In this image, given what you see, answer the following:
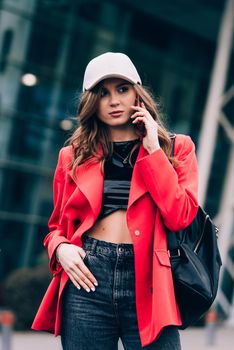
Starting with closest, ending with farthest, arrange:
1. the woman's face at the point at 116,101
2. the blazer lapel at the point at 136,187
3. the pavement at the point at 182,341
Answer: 1. the blazer lapel at the point at 136,187
2. the woman's face at the point at 116,101
3. the pavement at the point at 182,341

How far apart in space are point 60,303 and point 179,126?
51.7 feet

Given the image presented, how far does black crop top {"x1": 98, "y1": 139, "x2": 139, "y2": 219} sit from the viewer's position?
2844mm

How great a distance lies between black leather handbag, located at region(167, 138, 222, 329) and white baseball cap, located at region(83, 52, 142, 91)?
650 millimetres

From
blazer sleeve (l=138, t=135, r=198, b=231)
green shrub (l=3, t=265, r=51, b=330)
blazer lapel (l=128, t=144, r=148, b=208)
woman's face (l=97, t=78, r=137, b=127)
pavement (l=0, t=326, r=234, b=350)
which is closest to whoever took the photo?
blazer sleeve (l=138, t=135, r=198, b=231)

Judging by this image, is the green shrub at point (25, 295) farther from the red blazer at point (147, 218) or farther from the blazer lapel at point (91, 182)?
the blazer lapel at point (91, 182)

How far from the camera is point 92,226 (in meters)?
2.86

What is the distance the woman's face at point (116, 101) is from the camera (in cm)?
286

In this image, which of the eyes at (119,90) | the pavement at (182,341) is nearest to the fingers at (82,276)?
the eyes at (119,90)

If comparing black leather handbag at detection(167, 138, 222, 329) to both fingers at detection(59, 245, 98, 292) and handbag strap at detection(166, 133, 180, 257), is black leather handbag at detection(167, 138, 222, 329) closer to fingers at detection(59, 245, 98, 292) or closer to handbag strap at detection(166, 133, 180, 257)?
handbag strap at detection(166, 133, 180, 257)

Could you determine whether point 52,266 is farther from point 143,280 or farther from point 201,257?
point 201,257

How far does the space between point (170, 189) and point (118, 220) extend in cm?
29

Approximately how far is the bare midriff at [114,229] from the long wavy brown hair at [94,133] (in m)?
0.25

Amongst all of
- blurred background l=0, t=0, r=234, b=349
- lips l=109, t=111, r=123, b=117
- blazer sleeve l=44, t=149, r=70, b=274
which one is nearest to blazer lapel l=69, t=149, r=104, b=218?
blazer sleeve l=44, t=149, r=70, b=274

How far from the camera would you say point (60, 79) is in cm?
1625
